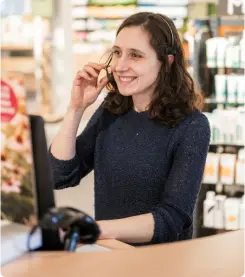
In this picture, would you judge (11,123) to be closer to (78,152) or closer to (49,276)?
(49,276)

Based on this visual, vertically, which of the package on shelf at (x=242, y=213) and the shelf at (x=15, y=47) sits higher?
the shelf at (x=15, y=47)

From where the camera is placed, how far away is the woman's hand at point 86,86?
2.29 meters

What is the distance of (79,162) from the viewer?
2.35 m

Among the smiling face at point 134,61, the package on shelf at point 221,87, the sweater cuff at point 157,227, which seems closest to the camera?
the sweater cuff at point 157,227

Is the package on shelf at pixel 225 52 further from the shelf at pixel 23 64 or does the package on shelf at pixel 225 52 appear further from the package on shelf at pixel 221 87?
the shelf at pixel 23 64

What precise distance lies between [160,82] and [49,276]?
110 cm

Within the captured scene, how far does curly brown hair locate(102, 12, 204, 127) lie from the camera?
216cm

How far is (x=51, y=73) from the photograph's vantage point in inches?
296

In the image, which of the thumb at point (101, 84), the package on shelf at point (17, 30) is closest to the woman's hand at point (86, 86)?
the thumb at point (101, 84)

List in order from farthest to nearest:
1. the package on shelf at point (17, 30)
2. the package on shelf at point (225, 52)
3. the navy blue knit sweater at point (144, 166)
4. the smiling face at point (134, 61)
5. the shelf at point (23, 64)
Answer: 1. the shelf at point (23, 64)
2. the package on shelf at point (17, 30)
3. the package on shelf at point (225, 52)
4. the smiling face at point (134, 61)
5. the navy blue knit sweater at point (144, 166)

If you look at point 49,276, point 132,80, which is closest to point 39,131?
point 49,276

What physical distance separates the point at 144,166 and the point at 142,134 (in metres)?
0.14

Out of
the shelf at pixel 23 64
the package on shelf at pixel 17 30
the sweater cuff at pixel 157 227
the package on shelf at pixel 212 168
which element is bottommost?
the package on shelf at pixel 212 168

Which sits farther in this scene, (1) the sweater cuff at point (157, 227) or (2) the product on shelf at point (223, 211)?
(2) the product on shelf at point (223, 211)
